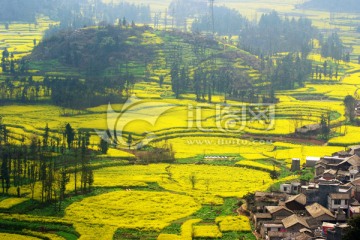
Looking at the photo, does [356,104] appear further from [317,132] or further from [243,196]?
[243,196]

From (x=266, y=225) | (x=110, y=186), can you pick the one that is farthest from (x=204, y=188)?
(x=266, y=225)

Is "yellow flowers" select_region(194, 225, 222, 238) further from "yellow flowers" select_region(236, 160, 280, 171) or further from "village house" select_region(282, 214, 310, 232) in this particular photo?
"yellow flowers" select_region(236, 160, 280, 171)

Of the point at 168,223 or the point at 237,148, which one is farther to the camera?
the point at 237,148

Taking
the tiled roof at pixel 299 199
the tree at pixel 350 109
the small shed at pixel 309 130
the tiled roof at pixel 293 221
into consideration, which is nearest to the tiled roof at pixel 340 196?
the tiled roof at pixel 299 199

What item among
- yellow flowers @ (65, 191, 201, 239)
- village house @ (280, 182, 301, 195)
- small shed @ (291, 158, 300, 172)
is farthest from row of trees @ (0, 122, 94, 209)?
small shed @ (291, 158, 300, 172)

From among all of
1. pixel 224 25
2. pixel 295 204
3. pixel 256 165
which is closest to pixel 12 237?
pixel 295 204

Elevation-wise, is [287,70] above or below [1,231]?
above
